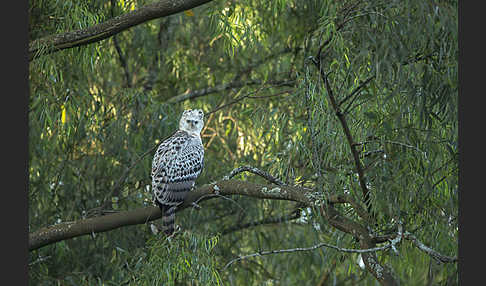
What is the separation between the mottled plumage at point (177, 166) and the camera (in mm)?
3844

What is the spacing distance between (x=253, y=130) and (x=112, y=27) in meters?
1.72

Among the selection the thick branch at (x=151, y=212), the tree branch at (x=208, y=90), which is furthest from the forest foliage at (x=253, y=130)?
the thick branch at (x=151, y=212)

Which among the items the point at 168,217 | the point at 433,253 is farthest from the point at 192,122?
A: the point at 433,253

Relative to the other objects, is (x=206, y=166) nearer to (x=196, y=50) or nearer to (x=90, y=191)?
(x=90, y=191)

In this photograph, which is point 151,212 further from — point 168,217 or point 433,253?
point 433,253

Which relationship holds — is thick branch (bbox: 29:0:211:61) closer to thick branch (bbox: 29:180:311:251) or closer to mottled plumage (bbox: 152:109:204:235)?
mottled plumage (bbox: 152:109:204:235)

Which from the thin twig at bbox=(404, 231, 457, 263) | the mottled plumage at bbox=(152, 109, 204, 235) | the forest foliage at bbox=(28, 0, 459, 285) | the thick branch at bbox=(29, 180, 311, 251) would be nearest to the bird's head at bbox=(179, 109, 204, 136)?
the mottled plumage at bbox=(152, 109, 204, 235)

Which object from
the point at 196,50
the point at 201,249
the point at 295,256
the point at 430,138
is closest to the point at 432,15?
the point at 430,138

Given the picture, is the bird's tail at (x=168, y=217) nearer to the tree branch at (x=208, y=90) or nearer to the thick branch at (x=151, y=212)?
the thick branch at (x=151, y=212)

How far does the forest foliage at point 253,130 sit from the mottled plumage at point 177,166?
17 cm

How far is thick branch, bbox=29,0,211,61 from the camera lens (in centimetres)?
367

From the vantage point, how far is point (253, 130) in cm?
518

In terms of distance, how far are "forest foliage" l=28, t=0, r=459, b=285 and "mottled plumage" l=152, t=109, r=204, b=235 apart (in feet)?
0.56

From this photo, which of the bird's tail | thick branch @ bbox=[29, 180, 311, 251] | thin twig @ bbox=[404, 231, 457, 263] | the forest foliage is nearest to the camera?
thin twig @ bbox=[404, 231, 457, 263]
